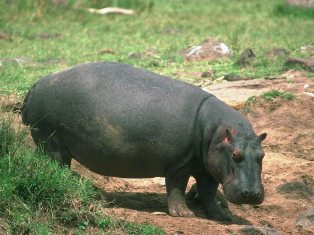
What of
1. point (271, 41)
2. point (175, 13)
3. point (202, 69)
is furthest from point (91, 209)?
point (175, 13)

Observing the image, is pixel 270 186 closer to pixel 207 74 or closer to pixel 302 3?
pixel 207 74

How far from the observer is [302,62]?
1086cm

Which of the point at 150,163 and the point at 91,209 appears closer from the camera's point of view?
the point at 91,209

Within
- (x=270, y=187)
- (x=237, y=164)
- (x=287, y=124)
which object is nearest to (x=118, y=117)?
(x=237, y=164)

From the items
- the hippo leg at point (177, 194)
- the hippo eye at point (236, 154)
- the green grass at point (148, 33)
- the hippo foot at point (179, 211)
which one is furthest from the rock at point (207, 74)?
the hippo eye at point (236, 154)

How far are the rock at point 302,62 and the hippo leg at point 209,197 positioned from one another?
4.24m

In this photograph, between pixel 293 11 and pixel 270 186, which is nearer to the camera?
pixel 270 186

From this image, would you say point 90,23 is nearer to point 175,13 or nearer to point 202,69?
point 175,13

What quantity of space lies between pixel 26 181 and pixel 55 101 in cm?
117

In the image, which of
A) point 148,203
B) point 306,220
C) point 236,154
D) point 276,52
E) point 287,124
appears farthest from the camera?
point 276,52

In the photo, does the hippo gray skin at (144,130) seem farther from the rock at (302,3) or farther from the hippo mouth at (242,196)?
the rock at (302,3)

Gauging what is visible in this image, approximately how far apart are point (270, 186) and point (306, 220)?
976mm

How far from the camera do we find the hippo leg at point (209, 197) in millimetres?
6934

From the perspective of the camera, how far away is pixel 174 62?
38.7 ft
